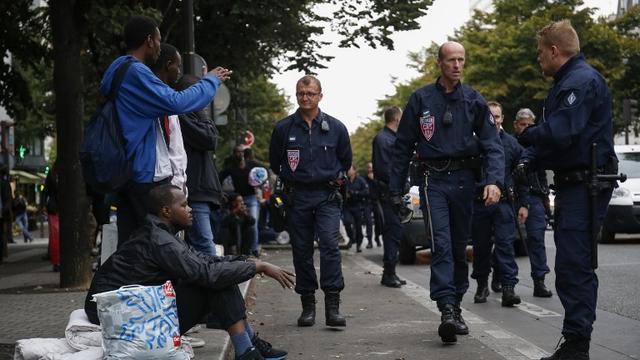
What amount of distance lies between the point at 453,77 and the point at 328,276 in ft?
6.23

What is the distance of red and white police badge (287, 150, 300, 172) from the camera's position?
843 centimetres

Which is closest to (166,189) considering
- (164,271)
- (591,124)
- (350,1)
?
(164,271)

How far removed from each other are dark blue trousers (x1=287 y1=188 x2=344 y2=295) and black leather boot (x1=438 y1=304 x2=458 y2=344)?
130cm

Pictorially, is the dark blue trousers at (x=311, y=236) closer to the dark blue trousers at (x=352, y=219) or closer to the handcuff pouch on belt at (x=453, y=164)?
the handcuff pouch on belt at (x=453, y=164)

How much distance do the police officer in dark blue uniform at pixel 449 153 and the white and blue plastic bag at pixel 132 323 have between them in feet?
8.98

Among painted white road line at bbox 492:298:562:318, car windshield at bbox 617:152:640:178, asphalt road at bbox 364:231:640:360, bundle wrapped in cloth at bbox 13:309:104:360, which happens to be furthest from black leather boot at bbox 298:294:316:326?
car windshield at bbox 617:152:640:178

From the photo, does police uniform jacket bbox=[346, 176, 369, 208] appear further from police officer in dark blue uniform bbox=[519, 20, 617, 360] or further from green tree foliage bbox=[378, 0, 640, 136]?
green tree foliage bbox=[378, 0, 640, 136]

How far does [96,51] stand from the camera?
19109 mm

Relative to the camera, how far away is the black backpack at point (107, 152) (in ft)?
18.3

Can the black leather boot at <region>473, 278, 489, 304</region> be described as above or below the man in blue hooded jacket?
below

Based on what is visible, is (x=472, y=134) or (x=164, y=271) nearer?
(x=164, y=271)

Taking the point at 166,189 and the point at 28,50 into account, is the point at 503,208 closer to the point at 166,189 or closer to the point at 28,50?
the point at 166,189

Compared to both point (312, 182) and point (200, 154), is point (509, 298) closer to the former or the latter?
point (312, 182)

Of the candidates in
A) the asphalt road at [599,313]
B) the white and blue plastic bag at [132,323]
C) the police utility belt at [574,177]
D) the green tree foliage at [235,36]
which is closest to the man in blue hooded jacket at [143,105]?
the white and blue plastic bag at [132,323]
